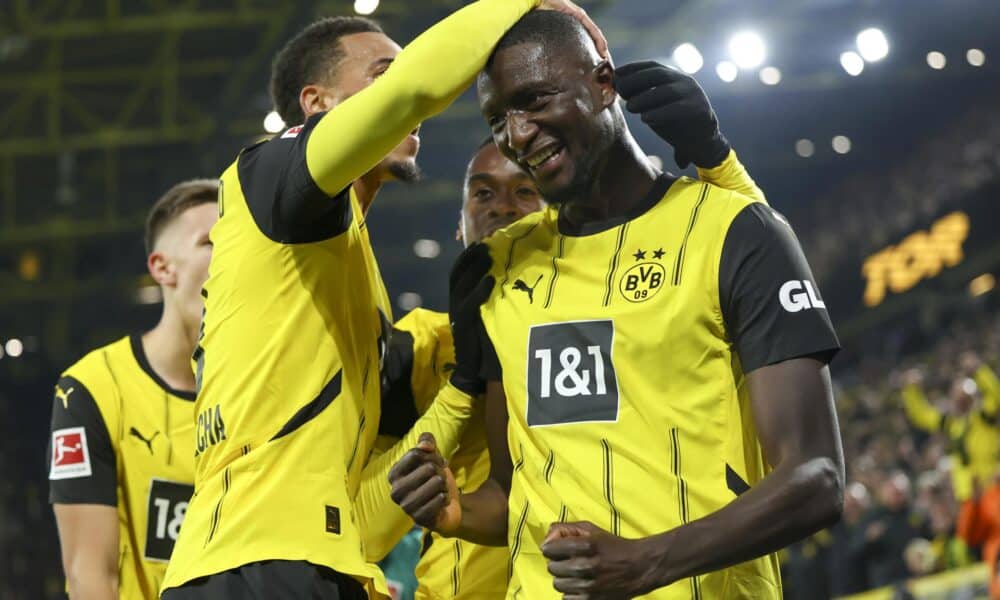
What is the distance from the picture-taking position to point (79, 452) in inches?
153

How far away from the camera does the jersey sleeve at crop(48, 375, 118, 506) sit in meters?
3.85

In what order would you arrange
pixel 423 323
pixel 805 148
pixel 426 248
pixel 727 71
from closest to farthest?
pixel 423 323 → pixel 727 71 → pixel 805 148 → pixel 426 248

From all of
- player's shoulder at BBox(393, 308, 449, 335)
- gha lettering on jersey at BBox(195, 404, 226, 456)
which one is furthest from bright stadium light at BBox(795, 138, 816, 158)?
gha lettering on jersey at BBox(195, 404, 226, 456)

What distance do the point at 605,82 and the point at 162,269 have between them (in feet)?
6.78

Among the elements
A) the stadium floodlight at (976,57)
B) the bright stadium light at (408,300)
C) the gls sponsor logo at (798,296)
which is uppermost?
the stadium floodlight at (976,57)

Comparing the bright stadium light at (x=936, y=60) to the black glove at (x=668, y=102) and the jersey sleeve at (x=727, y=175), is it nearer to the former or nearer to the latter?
the jersey sleeve at (x=727, y=175)

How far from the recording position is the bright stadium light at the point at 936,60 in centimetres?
1717

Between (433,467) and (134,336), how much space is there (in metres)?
1.91

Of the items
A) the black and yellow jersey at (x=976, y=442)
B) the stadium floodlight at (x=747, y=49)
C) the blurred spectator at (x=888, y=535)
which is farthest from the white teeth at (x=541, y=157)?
the stadium floodlight at (x=747, y=49)

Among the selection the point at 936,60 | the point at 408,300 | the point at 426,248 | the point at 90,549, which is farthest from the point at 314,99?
the point at 408,300

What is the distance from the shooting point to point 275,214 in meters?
2.80

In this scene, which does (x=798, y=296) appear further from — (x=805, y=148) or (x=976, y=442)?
(x=805, y=148)

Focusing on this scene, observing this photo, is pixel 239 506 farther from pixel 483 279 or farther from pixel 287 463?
pixel 483 279

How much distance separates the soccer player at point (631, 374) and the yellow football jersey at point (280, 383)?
217 millimetres
